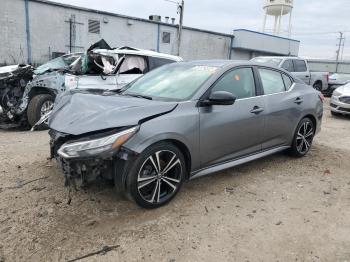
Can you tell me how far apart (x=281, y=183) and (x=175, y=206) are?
1625 millimetres

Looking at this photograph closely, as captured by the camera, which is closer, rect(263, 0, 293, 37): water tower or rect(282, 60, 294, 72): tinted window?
rect(282, 60, 294, 72): tinted window

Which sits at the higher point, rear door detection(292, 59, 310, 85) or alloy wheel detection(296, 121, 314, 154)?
rear door detection(292, 59, 310, 85)

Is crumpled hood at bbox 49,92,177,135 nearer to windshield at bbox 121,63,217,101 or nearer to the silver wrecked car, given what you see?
windshield at bbox 121,63,217,101

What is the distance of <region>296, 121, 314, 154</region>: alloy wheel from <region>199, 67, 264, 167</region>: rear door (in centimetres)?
113

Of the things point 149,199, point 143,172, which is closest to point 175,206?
point 149,199

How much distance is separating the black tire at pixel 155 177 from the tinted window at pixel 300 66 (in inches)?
489

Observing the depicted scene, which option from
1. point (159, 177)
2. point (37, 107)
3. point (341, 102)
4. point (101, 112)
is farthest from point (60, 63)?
point (341, 102)

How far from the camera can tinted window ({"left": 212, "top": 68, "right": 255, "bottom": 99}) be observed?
4.28 m

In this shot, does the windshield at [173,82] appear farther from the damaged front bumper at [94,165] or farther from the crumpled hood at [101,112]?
the damaged front bumper at [94,165]

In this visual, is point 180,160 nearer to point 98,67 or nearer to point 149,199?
point 149,199

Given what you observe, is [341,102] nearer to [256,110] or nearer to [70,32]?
[256,110]

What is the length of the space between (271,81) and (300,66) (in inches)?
431

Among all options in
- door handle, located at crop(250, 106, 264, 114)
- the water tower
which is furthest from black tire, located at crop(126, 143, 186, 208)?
the water tower

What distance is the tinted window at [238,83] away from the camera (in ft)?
14.0
